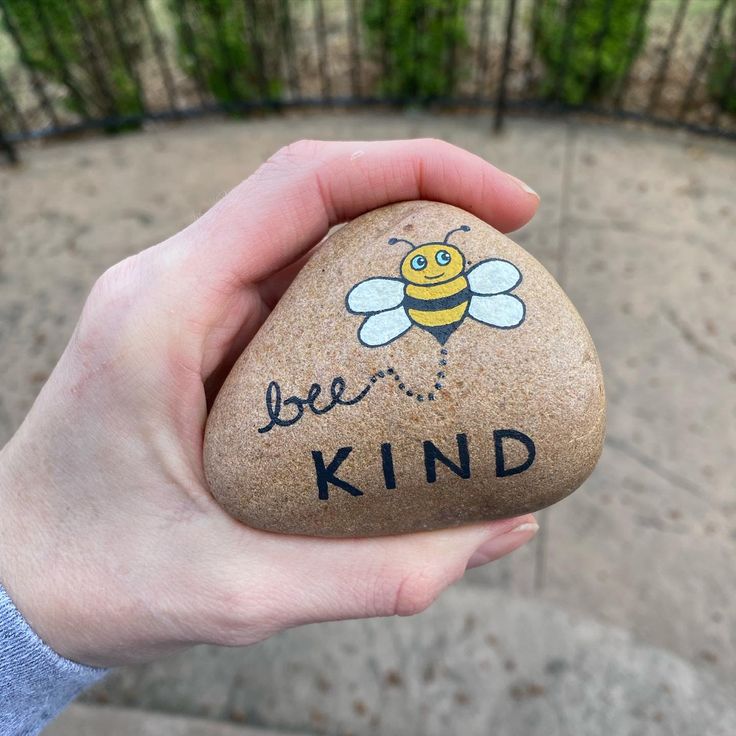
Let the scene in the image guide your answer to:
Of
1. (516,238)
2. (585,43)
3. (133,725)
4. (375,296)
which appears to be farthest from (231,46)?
(133,725)

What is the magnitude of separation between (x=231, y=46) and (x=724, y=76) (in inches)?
120

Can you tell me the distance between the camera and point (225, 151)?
4.63 metres

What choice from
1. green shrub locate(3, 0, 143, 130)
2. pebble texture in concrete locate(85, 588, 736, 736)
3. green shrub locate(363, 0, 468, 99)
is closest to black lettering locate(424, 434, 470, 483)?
pebble texture in concrete locate(85, 588, 736, 736)

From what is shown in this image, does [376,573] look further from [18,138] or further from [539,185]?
Result: [18,138]

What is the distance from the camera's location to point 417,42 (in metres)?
4.61

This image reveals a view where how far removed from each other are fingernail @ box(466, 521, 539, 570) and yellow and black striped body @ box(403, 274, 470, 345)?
0.51 m

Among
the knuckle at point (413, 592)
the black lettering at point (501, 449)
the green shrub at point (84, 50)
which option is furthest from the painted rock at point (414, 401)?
the green shrub at point (84, 50)

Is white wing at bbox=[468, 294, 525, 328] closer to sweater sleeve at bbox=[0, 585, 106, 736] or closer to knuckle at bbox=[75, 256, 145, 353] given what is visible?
knuckle at bbox=[75, 256, 145, 353]

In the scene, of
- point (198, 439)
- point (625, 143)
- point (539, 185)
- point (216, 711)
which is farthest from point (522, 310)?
point (625, 143)

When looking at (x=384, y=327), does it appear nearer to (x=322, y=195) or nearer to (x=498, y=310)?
(x=498, y=310)

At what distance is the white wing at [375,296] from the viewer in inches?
66.4

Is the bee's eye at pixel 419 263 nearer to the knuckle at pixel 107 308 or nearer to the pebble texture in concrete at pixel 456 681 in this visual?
the knuckle at pixel 107 308

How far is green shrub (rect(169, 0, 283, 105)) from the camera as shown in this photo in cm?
464

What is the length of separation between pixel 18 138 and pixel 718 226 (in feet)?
13.5
